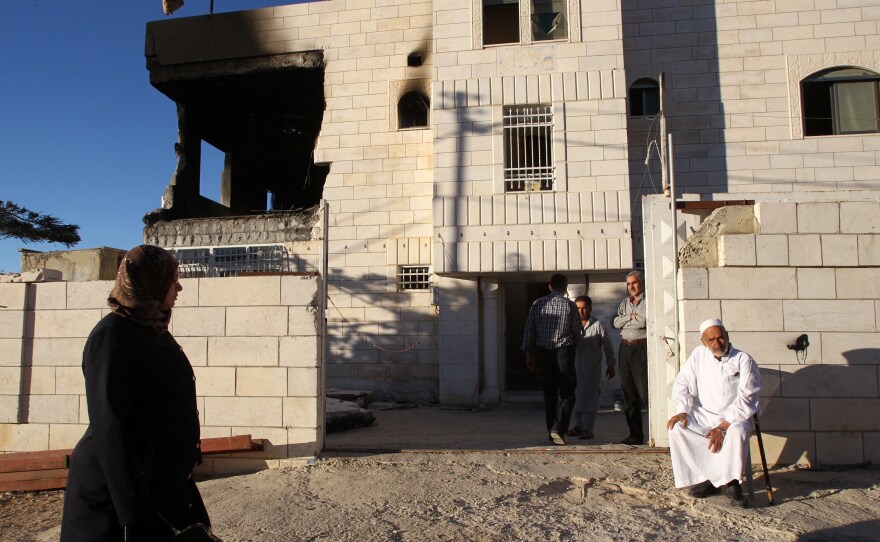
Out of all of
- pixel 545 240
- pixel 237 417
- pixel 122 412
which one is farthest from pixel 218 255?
pixel 122 412

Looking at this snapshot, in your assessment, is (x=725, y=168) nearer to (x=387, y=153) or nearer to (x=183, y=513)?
(x=387, y=153)

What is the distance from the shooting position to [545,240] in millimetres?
10102

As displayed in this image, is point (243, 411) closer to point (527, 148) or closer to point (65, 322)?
point (65, 322)

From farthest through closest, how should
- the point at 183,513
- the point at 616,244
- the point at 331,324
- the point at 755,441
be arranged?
the point at 331,324, the point at 616,244, the point at 755,441, the point at 183,513

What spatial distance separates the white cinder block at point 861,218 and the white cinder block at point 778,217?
39 cm

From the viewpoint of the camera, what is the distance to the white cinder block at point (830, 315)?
5.11 meters

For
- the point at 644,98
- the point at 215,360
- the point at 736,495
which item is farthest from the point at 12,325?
the point at 644,98

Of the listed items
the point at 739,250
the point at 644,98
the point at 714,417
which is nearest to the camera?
the point at 714,417

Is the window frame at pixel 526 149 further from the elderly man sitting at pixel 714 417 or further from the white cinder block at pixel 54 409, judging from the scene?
the white cinder block at pixel 54 409

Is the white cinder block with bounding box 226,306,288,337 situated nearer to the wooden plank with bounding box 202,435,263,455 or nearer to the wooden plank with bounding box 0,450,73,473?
the wooden plank with bounding box 202,435,263,455

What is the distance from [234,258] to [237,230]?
0.77 metres

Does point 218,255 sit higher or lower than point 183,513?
higher

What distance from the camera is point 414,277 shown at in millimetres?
11328

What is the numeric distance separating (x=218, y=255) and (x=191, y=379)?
973 centimetres
